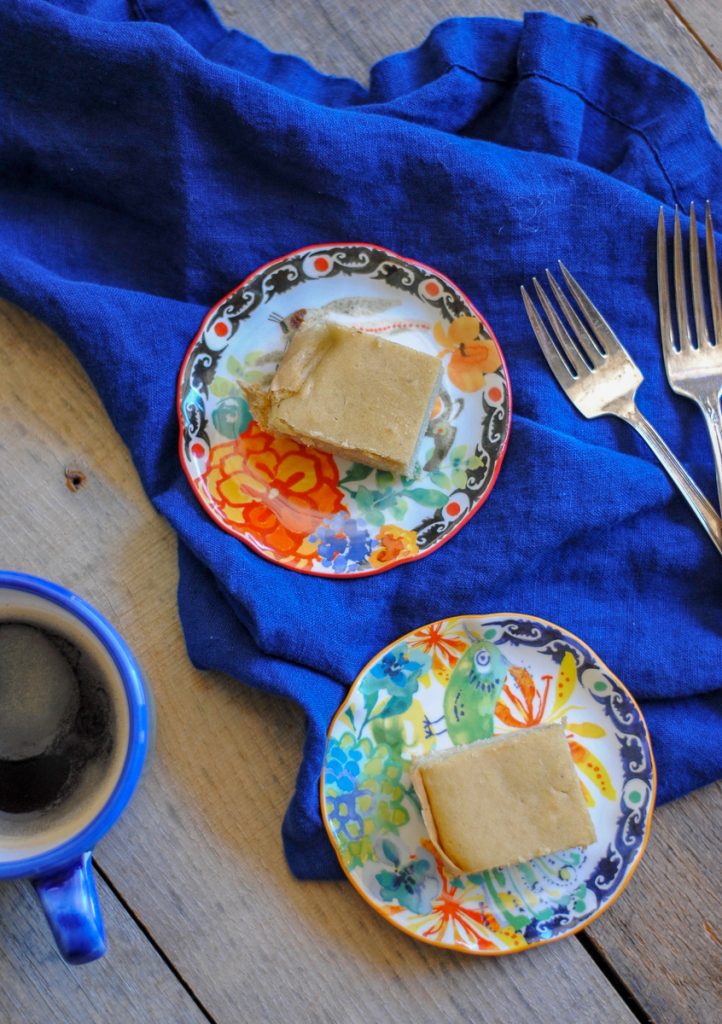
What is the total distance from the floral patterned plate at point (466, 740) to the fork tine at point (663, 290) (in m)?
0.35

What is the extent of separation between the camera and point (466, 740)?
1.04 metres

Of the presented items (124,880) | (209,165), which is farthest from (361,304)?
(124,880)

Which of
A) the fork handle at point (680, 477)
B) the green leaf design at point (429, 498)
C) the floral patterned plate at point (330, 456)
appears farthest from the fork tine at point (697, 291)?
the green leaf design at point (429, 498)

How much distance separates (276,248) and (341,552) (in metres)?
A: 0.35

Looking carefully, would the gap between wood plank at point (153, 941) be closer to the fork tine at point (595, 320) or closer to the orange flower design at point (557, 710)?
the orange flower design at point (557, 710)

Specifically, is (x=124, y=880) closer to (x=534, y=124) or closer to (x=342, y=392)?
(x=342, y=392)

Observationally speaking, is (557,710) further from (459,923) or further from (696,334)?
(696,334)

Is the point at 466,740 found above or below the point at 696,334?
below

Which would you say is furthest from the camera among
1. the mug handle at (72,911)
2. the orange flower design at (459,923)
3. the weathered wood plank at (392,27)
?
the weathered wood plank at (392,27)

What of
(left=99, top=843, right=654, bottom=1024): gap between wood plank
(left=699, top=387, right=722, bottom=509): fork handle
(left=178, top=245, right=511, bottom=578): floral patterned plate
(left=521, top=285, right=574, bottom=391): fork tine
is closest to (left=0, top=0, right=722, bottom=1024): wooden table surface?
(left=99, top=843, right=654, bottom=1024): gap between wood plank

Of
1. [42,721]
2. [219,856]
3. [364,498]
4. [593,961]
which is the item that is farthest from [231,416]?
[593,961]

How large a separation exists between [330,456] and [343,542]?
10cm

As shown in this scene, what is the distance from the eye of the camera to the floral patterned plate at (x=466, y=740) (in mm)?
1008

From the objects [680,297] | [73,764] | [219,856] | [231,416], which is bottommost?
[219,856]
